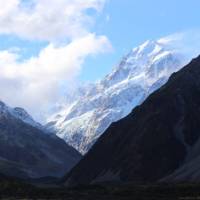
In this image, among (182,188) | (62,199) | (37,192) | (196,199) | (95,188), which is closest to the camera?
(196,199)

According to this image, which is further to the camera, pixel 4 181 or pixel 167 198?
pixel 4 181

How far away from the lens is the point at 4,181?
653ft

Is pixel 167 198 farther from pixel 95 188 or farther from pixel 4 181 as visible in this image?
pixel 4 181

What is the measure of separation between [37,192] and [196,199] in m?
61.7

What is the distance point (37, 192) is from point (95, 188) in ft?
73.2

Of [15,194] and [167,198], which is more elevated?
[15,194]

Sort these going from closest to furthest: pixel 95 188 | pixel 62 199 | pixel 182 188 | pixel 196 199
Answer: pixel 196 199 < pixel 62 199 < pixel 182 188 < pixel 95 188

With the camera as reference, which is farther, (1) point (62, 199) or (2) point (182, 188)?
(2) point (182, 188)

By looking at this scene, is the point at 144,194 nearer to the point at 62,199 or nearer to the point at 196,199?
the point at 62,199

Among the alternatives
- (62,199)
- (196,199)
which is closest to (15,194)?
(62,199)

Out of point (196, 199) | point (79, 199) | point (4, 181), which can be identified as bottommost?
point (196, 199)

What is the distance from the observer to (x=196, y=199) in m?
124

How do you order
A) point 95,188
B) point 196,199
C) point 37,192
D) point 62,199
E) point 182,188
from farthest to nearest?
1. point 95,188
2. point 37,192
3. point 182,188
4. point 62,199
5. point 196,199

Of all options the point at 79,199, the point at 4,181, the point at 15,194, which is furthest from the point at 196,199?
the point at 4,181
